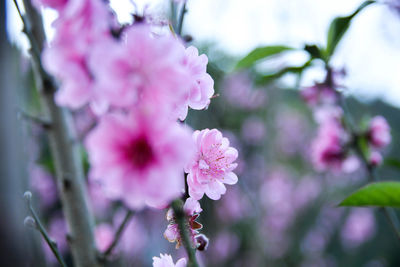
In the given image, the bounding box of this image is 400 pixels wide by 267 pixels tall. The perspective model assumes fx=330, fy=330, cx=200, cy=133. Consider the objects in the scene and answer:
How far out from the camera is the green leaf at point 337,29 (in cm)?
90

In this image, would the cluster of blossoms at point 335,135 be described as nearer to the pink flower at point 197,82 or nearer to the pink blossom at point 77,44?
the pink flower at point 197,82

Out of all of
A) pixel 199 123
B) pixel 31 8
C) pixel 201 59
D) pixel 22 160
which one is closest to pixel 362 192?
pixel 201 59

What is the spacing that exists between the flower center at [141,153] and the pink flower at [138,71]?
0.05m

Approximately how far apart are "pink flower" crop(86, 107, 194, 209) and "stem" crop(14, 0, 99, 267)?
494mm

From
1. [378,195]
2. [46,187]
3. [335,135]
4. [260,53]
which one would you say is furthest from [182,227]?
[46,187]

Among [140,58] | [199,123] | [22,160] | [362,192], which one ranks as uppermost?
[140,58]

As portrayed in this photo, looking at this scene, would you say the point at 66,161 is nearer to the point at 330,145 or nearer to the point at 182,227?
the point at 182,227

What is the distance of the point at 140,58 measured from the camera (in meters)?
0.41

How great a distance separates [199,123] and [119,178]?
296 centimetres

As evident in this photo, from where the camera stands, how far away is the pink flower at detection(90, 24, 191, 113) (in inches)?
14.8

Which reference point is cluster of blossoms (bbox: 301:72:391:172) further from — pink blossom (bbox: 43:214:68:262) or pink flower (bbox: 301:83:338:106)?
pink blossom (bbox: 43:214:68:262)

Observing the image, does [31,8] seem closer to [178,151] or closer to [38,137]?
[178,151]

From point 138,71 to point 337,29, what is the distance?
793mm

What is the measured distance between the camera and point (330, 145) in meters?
1.34
